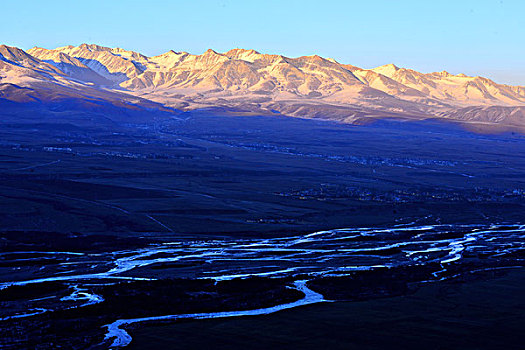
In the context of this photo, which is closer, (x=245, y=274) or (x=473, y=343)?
(x=473, y=343)

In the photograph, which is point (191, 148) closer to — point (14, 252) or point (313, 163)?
point (313, 163)

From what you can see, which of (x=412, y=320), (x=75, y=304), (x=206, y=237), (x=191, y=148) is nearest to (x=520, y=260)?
(x=412, y=320)

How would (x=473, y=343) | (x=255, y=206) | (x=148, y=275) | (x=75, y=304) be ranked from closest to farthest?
(x=473, y=343)
(x=75, y=304)
(x=148, y=275)
(x=255, y=206)

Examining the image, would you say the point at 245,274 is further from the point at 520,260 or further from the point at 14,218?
the point at 14,218

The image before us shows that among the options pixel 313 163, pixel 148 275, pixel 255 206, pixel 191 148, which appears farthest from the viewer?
pixel 191 148

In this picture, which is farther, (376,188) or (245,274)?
(376,188)

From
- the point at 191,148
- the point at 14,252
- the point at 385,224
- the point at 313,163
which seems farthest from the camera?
the point at 191,148

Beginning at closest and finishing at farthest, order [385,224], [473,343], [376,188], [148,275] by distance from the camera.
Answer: [473,343] → [148,275] → [385,224] → [376,188]

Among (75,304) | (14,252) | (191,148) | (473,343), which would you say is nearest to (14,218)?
(14,252)
